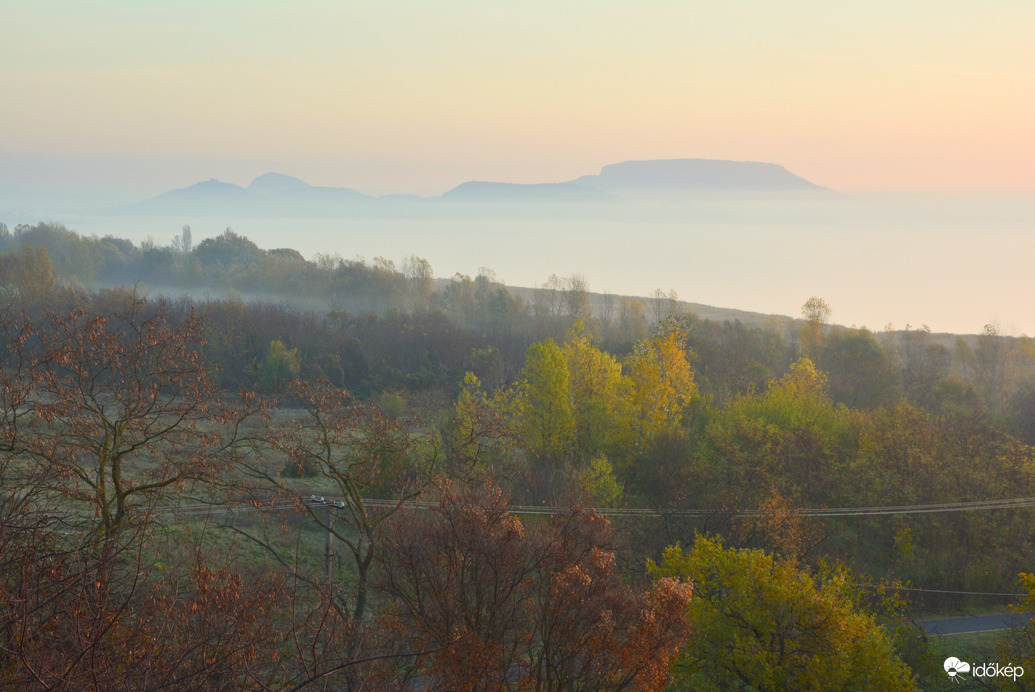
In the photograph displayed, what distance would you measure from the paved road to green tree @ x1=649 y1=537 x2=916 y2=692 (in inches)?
440

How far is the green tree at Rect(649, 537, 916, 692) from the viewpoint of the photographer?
16.5 m

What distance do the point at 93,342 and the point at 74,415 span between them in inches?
57.5

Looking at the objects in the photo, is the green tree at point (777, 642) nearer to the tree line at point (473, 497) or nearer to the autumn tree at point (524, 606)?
the tree line at point (473, 497)

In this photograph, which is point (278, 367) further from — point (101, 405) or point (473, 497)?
point (473, 497)

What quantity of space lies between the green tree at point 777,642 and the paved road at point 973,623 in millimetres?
11181

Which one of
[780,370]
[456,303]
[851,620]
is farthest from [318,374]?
[851,620]

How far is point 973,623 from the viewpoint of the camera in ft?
95.1

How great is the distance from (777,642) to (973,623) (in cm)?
1647

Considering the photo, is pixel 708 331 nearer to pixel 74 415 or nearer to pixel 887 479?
pixel 887 479

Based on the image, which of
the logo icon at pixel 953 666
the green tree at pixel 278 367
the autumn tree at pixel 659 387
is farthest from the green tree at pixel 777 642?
the green tree at pixel 278 367

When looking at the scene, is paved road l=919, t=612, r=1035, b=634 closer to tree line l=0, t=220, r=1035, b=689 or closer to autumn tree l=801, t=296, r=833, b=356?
tree line l=0, t=220, r=1035, b=689

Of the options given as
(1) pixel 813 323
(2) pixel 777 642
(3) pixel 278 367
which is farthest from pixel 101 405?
(1) pixel 813 323

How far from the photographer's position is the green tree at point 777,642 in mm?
16484

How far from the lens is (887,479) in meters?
34.1
